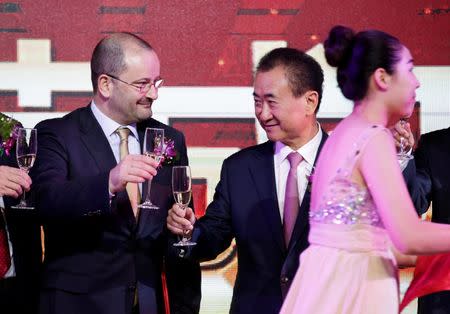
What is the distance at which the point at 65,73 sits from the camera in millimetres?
4660

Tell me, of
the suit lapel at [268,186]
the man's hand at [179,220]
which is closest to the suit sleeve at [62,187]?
the man's hand at [179,220]

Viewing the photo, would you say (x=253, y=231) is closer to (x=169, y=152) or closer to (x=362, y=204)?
(x=169, y=152)

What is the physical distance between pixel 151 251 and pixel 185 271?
0.70 feet

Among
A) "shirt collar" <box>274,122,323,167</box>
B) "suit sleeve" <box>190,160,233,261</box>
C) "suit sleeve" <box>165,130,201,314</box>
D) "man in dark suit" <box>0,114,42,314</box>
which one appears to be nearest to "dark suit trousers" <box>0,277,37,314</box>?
"man in dark suit" <box>0,114,42,314</box>

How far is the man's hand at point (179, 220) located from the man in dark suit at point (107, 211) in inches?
8.8

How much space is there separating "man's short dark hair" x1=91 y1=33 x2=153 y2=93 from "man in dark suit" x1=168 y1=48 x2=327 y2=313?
580mm

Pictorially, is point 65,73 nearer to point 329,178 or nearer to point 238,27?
point 238,27

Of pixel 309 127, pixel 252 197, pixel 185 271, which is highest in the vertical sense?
pixel 309 127

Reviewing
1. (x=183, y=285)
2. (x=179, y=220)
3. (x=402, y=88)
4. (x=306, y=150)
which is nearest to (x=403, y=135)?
(x=306, y=150)

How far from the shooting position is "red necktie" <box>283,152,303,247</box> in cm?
347

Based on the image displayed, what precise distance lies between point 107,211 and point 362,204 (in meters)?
1.15

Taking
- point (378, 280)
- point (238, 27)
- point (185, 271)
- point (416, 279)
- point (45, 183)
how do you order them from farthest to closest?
1. point (238, 27)
2. point (185, 271)
3. point (45, 183)
4. point (416, 279)
5. point (378, 280)

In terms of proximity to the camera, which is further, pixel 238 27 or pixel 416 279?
pixel 238 27

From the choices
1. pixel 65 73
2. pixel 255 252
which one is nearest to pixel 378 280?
pixel 255 252
